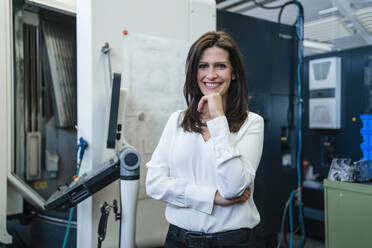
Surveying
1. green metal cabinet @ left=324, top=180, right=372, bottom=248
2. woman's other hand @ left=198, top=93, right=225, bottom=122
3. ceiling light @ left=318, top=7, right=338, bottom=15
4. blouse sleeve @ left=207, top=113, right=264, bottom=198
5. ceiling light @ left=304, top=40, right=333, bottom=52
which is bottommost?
green metal cabinet @ left=324, top=180, right=372, bottom=248

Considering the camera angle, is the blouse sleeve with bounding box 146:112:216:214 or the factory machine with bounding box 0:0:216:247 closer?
the blouse sleeve with bounding box 146:112:216:214

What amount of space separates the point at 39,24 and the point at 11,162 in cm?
100

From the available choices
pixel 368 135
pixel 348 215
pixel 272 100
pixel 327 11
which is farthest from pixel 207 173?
pixel 327 11

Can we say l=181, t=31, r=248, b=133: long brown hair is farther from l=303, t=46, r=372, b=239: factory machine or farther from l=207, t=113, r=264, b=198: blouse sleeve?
l=303, t=46, r=372, b=239: factory machine

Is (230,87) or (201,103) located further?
→ (230,87)

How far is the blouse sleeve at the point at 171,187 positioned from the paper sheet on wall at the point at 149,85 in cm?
43

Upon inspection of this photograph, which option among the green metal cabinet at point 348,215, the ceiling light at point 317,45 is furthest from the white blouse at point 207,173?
the ceiling light at point 317,45

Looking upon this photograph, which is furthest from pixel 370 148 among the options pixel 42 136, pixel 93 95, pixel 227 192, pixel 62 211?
pixel 42 136

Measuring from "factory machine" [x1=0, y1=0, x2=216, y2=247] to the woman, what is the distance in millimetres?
328

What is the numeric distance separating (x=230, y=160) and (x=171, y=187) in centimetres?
27

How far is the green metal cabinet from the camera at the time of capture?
1.54 metres

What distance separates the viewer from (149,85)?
1.71 m

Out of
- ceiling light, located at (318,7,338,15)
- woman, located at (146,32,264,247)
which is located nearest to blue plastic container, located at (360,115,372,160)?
woman, located at (146,32,264,247)

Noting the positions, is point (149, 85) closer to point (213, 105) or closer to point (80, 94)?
point (80, 94)
